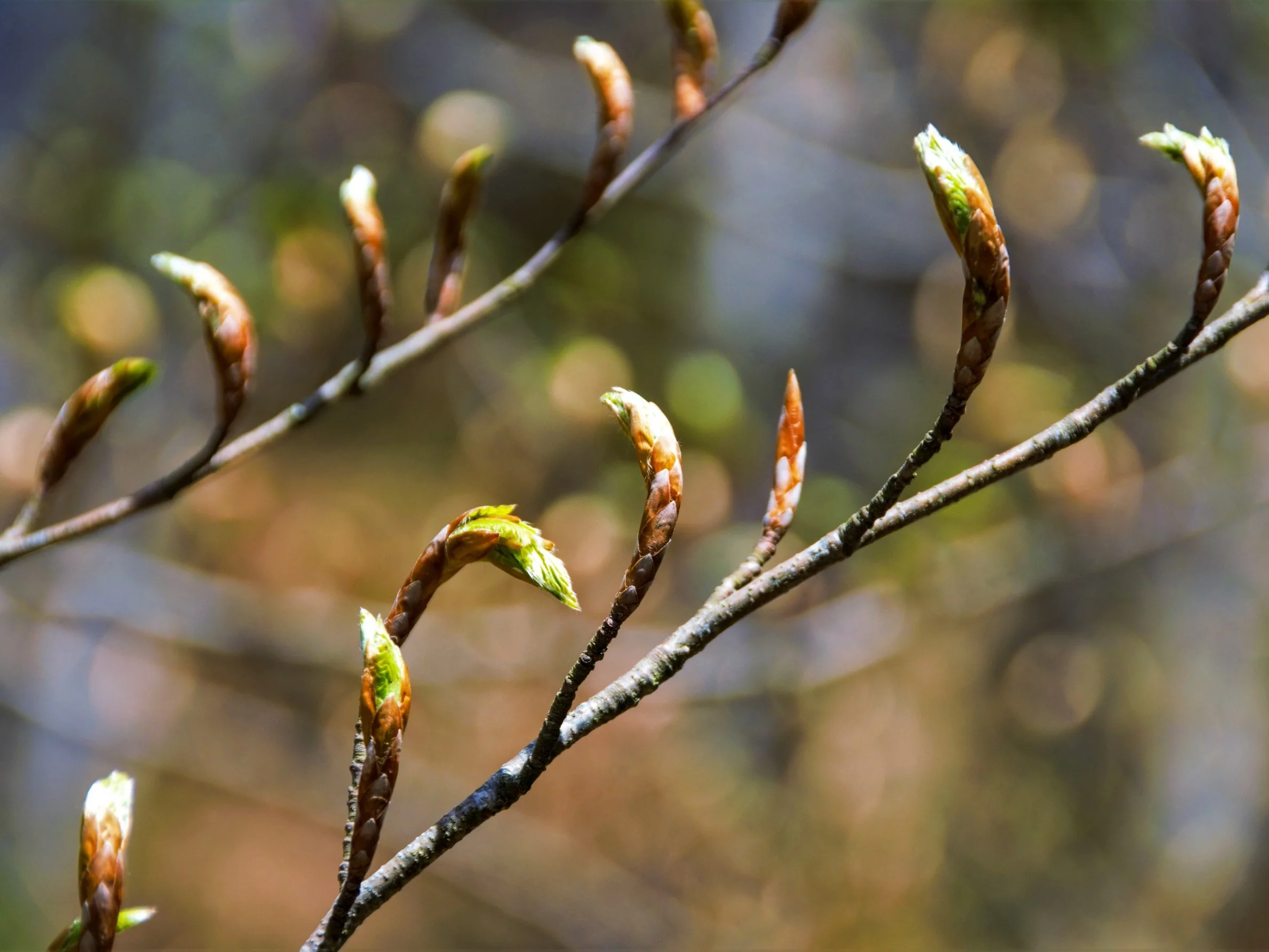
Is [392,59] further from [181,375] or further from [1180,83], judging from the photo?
[1180,83]

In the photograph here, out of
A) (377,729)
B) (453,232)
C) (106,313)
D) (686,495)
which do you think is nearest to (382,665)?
(377,729)

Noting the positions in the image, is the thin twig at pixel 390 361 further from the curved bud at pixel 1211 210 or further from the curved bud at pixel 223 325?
the curved bud at pixel 1211 210

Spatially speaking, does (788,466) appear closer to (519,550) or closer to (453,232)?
(519,550)

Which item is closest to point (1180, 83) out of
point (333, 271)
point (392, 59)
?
point (392, 59)

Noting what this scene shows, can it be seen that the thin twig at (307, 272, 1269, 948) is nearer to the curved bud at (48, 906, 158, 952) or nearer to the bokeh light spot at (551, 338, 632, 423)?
the curved bud at (48, 906, 158, 952)

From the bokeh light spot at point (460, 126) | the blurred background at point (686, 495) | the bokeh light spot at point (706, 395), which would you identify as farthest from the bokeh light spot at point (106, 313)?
the bokeh light spot at point (706, 395)

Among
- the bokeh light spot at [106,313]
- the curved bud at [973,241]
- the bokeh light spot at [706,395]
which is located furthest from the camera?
the bokeh light spot at [706,395]

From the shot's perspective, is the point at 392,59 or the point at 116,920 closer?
the point at 116,920
